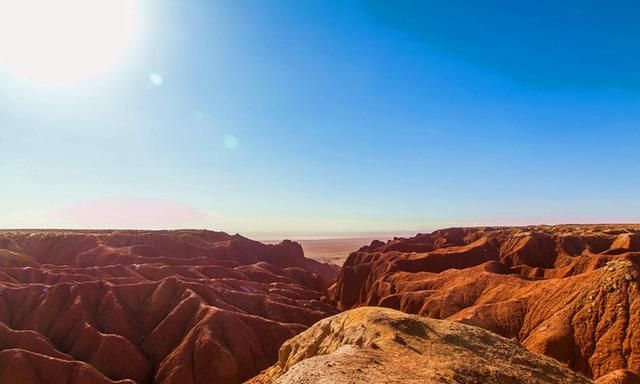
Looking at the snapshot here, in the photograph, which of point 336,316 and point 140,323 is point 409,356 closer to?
point 336,316

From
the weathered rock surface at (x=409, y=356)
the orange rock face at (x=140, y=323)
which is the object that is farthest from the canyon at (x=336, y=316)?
the orange rock face at (x=140, y=323)

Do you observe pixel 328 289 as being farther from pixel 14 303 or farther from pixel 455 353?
pixel 455 353

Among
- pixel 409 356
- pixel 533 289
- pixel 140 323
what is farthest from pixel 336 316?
pixel 140 323

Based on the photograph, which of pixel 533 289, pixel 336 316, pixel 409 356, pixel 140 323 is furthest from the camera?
pixel 140 323

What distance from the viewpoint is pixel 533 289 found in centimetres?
5759

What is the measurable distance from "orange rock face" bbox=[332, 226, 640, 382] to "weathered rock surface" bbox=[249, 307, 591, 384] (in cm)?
1211

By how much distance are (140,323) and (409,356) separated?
62.7m

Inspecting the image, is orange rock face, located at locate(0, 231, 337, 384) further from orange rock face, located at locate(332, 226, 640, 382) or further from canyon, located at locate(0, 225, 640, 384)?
orange rock face, located at locate(332, 226, 640, 382)

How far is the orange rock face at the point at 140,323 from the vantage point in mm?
57062

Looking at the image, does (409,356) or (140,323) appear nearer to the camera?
(409,356)

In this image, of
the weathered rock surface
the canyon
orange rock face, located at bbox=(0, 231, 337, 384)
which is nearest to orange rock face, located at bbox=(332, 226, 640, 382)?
the canyon

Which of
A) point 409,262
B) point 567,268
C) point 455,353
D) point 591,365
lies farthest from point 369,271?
point 455,353

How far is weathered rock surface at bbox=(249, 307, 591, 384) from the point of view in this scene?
14625 mm

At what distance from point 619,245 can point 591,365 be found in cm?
4421
